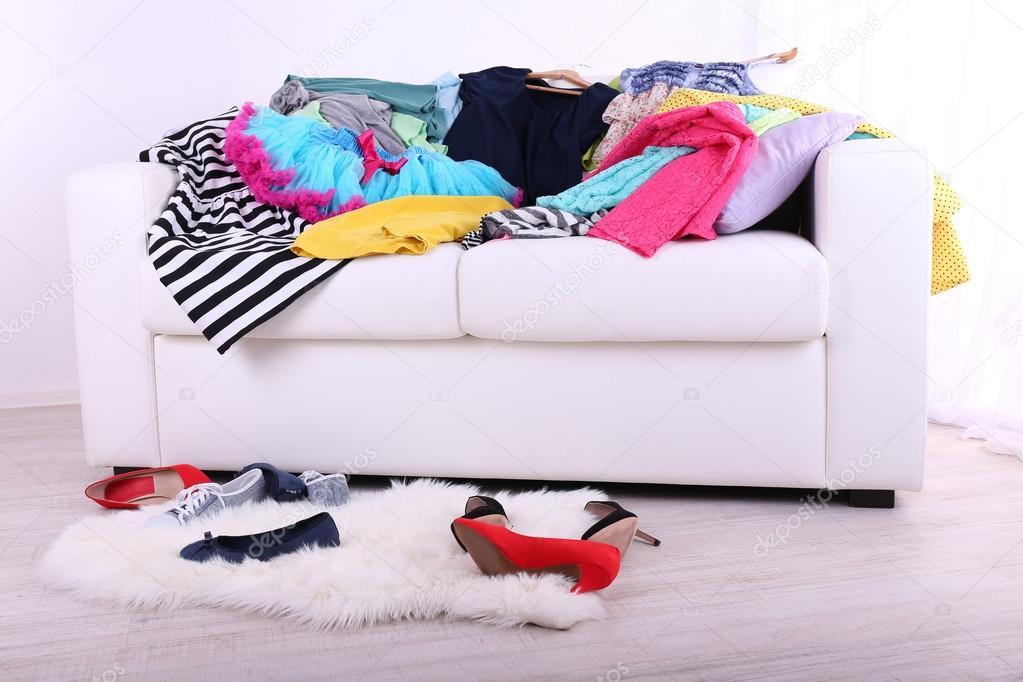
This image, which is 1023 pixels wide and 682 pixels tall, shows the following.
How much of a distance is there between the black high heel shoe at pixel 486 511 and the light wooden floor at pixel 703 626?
22 centimetres

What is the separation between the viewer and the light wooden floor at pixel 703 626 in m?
1.15

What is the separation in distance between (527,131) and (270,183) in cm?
69

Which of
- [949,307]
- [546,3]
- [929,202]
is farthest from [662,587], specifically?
[546,3]

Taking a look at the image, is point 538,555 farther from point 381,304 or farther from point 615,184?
point 615,184

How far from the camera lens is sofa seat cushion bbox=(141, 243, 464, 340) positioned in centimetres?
177

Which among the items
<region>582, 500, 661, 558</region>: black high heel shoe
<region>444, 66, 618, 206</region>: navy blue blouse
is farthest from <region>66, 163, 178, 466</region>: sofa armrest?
<region>582, 500, 661, 558</region>: black high heel shoe

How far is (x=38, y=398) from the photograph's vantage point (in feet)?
9.39

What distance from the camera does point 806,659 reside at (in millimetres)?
1149

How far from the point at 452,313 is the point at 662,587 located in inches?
25.8

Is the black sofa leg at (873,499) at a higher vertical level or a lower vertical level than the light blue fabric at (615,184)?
lower

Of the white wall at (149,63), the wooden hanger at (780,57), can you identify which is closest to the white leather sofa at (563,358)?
the wooden hanger at (780,57)

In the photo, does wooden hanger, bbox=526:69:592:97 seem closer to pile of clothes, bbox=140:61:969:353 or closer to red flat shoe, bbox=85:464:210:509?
pile of clothes, bbox=140:61:969:353

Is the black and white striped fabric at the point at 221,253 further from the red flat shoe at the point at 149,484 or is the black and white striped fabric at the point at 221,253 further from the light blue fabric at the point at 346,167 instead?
the red flat shoe at the point at 149,484

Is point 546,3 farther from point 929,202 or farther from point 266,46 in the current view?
point 929,202
